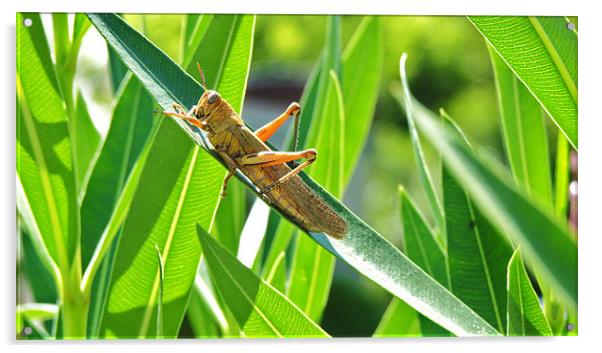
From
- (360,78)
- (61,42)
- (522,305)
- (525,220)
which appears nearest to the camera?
(525,220)

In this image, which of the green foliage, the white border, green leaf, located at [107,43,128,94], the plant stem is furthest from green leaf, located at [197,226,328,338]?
green leaf, located at [107,43,128,94]

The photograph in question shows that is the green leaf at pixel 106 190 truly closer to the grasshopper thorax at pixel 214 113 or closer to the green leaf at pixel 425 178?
the grasshopper thorax at pixel 214 113

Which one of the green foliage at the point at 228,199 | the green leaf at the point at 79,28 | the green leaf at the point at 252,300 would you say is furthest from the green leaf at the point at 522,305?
the green leaf at the point at 79,28

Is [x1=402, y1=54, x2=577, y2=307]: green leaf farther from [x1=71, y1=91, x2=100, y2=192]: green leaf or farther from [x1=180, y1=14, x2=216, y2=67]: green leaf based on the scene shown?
[x1=71, y1=91, x2=100, y2=192]: green leaf

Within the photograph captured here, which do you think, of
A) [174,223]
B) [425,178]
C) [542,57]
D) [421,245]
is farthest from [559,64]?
[174,223]

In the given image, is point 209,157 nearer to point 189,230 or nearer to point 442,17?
point 189,230

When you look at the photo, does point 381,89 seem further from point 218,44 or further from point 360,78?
point 218,44
